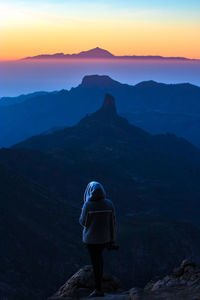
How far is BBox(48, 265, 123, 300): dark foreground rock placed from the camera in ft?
31.9

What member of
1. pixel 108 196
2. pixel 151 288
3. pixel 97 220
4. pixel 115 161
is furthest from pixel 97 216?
pixel 115 161

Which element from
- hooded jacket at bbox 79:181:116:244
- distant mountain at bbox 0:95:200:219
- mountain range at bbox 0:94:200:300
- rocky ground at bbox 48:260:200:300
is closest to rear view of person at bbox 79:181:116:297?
hooded jacket at bbox 79:181:116:244

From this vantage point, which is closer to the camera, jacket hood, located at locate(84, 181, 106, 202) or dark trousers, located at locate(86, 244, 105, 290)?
jacket hood, located at locate(84, 181, 106, 202)

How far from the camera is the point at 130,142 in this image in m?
158

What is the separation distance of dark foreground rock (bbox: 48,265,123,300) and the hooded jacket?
2.50 metres

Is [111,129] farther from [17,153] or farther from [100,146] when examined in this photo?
[17,153]

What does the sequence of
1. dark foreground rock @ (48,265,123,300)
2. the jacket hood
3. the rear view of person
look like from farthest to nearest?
dark foreground rock @ (48,265,123,300)
the rear view of person
the jacket hood

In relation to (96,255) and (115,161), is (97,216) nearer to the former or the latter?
(96,255)


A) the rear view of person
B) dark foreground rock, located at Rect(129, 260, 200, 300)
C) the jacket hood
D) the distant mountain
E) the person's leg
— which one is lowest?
the distant mountain

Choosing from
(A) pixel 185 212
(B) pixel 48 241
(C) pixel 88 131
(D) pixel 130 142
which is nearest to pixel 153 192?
(A) pixel 185 212

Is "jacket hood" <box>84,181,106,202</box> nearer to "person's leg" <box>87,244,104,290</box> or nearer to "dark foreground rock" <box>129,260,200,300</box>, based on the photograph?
"person's leg" <box>87,244,104,290</box>

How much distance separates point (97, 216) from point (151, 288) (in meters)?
3.23

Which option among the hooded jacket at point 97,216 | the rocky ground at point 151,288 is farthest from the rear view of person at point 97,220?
the rocky ground at point 151,288

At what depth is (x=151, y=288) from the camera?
9594 mm
